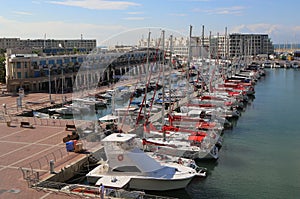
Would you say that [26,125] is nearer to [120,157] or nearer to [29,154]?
[29,154]

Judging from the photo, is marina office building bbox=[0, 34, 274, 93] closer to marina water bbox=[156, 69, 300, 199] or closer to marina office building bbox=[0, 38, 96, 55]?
marina water bbox=[156, 69, 300, 199]

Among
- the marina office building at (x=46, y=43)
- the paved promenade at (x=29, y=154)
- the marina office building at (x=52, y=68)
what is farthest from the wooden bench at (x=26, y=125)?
the marina office building at (x=46, y=43)

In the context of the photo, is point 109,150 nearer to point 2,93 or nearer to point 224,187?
point 224,187

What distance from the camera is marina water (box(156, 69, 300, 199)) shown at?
18469 mm

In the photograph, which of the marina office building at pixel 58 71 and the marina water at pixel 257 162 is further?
the marina office building at pixel 58 71

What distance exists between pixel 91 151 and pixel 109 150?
4.12m

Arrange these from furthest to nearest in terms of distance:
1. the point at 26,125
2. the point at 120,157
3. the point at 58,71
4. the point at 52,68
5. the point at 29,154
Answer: the point at 58,71
the point at 52,68
the point at 26,125
the point at 29,154
the point at 120,157

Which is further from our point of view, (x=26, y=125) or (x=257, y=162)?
(x=26, y=125)

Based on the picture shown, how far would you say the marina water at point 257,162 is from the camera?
A: 18469 millimetres

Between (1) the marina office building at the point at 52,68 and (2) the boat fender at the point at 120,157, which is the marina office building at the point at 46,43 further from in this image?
(2) the boat fender at the point at 120,157

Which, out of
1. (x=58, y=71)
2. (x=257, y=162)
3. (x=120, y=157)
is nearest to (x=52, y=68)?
(x=58, y=71)

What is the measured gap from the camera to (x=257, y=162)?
22844 mm

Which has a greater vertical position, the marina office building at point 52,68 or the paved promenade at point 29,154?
the marina office building at point 52,68

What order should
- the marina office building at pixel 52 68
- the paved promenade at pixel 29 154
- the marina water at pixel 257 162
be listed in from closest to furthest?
the paved promenade at pixel 29 154 < the marina water at pixel 257 162 < the marina office building at pixel 52 68
